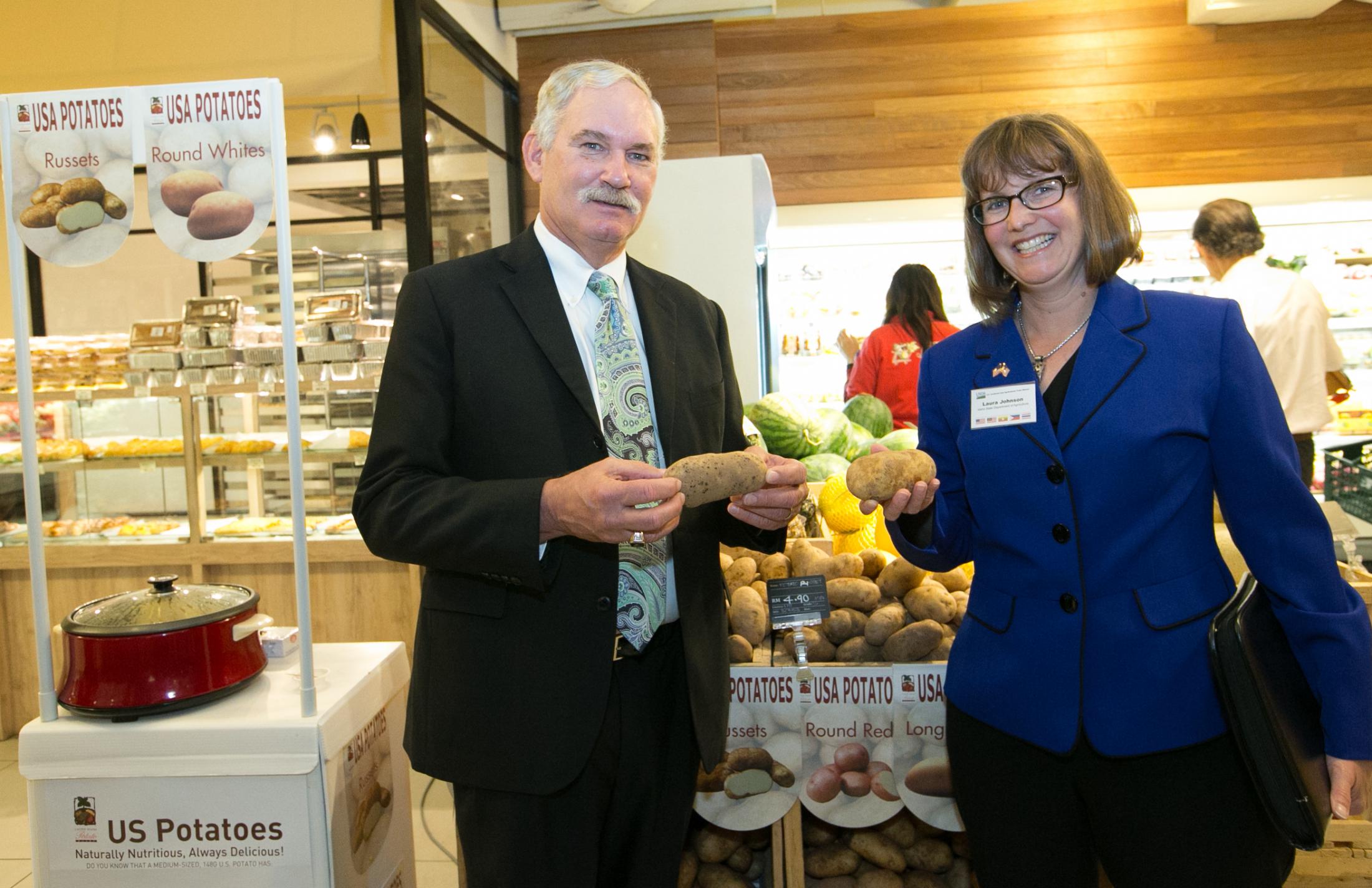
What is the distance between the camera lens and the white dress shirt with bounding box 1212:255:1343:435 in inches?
172

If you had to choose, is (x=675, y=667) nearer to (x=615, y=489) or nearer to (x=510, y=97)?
(x=615, y=489)

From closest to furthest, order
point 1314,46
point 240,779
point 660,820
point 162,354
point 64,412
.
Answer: point 660,820
point 240,779
point 162,354
point 64,412
point 1314,46

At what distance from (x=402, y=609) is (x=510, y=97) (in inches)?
138

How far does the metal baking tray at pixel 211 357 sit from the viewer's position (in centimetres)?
378

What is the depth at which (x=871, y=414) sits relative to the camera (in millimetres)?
4031

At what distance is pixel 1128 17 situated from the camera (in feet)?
18.5

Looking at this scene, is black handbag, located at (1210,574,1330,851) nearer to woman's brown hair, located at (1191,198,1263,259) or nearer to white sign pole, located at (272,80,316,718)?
white sign pole, located at (272,80,316,718)

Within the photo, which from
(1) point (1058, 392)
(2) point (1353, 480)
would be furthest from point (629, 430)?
(2) point (1353, 480)

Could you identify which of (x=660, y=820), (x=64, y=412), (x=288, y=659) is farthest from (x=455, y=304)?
(x=64, y=412)

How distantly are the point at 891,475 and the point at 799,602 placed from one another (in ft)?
2.27

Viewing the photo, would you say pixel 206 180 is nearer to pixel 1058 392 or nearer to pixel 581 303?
pixel 581 303

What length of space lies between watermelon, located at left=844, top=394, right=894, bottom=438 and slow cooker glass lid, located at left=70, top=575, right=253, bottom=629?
8.94ft

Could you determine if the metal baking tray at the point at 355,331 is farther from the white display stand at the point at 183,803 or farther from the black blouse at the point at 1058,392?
the black blouse at the point at 1058,392

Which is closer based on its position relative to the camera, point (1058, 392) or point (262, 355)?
point (1058, 392)
